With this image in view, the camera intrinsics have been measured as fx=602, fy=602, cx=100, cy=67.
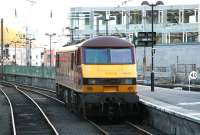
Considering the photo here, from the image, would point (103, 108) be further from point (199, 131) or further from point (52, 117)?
point (199, 131)

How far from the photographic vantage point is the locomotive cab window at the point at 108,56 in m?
23.7

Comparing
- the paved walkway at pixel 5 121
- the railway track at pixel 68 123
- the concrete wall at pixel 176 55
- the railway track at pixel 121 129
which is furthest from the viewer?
the concrete wall at pixel 176 55

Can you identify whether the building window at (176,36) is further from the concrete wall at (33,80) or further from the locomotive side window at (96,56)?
the locomotive side window at (96,56)

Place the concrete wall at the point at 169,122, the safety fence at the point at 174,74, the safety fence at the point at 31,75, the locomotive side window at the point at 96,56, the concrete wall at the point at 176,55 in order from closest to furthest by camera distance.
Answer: the concrete wall at the point at 169,122 → the locomotive side window at the point at 96,56 → the safety fence at the point at 174,74 → the safety fence at the point at 31,75 → the concrete wall at the point at 176,55

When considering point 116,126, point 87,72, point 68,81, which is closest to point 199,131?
point 116,126

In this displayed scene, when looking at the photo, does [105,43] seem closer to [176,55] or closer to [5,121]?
[5,121]

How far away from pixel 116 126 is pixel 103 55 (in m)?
3.22

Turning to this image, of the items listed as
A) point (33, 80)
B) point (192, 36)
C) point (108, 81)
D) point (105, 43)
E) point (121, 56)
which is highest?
point (192, 36)

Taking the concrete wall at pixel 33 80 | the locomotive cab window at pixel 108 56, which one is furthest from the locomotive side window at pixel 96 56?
the concrete wall at pixel 33 80

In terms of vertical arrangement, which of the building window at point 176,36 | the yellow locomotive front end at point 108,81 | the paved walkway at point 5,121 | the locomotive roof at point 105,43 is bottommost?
the paved walkway at point 5,121

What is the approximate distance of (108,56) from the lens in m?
23.8

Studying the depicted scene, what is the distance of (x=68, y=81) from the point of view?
28.1 meters

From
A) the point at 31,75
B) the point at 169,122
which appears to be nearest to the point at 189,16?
the point at 31,75

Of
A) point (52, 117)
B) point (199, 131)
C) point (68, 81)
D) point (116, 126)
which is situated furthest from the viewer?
point (68, 81)
